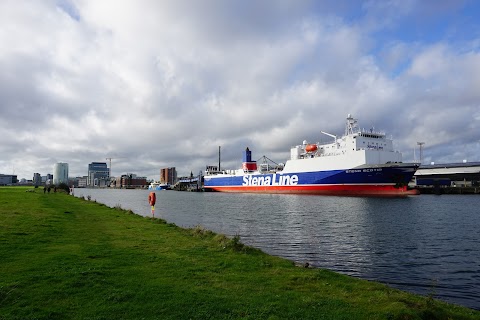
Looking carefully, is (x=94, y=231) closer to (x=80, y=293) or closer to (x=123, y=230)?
(x=123, y=230)

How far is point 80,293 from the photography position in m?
7.36

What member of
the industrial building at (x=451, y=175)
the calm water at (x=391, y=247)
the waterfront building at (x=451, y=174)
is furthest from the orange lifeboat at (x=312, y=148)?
the calm water at (x=391, y=247)

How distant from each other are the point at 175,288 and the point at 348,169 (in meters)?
62.0

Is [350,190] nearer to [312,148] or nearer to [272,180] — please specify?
[312,148]

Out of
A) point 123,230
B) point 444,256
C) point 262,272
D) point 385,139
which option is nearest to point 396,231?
point 444,256

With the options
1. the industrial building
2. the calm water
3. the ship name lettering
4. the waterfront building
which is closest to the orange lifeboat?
the ship name lettering

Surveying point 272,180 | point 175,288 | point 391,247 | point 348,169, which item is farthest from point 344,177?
point 175,288

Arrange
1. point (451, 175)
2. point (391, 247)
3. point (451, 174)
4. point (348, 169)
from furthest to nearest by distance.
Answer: point (451, 175), point (451, 174), point (348, 169), point (391, 247)

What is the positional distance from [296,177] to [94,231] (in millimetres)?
65207

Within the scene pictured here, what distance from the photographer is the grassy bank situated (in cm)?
662

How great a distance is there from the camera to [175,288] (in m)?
Answer: 7.91

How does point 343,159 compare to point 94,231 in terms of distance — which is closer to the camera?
point 94,231

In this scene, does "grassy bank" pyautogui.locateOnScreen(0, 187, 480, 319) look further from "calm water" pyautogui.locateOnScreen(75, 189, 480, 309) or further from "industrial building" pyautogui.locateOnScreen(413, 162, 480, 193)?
"industrial building" pyautogui.locateOnScreen(413, 162, 480, 193)

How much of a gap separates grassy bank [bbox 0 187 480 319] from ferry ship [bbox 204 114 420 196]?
5613 centimetres
